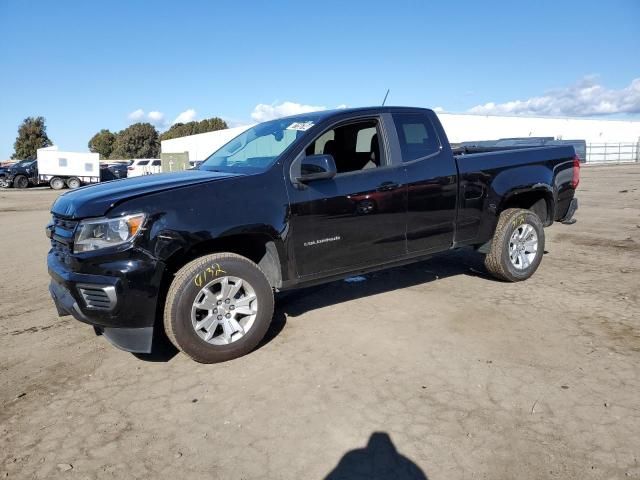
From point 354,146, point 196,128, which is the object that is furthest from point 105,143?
point 354,146

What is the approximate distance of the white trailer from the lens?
1154 inches

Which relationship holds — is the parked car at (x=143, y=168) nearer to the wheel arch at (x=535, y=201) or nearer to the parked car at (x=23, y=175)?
the parked car at (x=23, y=175)

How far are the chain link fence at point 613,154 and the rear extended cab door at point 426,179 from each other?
44.8 m

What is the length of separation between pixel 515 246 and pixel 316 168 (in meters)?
2.91

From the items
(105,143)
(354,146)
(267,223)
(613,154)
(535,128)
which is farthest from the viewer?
(105,143)

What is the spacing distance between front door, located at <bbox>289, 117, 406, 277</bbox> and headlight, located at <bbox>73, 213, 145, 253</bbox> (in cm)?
122

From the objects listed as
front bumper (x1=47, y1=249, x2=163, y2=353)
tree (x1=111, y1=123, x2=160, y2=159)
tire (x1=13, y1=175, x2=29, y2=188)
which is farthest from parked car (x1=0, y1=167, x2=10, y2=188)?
tree (x1=111, y1=123, x2=160, y2=159)

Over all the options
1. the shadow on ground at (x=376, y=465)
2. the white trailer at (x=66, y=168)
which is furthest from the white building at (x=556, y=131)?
the shadow on ground at (x=376, y=465)

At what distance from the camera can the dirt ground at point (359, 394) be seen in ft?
8.59

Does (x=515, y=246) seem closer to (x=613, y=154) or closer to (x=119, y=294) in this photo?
(x=119, y=294)

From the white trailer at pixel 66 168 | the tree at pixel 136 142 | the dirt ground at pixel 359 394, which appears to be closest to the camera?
the dirt ground at pixel 359 394

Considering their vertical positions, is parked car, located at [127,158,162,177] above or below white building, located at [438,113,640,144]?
below

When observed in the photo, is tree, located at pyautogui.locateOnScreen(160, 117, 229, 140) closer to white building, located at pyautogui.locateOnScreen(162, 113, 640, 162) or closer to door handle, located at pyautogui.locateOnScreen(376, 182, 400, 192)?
white building, located at pyautogui.locateOnScreen(162, 113, 640, 162)

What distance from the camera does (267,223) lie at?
3881 mm
